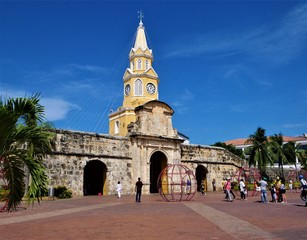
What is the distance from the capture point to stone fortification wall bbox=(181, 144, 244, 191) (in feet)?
98.2

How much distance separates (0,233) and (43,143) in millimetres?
2477

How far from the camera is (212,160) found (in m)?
31.7

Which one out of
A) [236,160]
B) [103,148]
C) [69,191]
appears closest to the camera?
[69,191]

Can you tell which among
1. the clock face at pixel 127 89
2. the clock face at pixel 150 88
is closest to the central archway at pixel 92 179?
the clock face at pixel 127 89

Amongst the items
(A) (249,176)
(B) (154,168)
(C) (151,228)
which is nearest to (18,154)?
(C) (151,228)

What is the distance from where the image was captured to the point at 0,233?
8.21 m

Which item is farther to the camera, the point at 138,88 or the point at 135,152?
the point at 138,88

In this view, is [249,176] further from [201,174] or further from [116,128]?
[116,128]

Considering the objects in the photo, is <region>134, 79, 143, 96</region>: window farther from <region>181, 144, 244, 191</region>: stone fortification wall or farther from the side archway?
the side archway

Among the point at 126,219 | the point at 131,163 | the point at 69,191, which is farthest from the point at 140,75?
the point at 126,219

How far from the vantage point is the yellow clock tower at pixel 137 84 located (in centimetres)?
3572

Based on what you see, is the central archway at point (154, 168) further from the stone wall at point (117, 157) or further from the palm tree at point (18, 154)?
the palm tree at point (18, 154)

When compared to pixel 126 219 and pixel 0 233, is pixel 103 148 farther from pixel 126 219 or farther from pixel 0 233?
pixel 0 233

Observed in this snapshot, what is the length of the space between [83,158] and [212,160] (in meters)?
13.8
